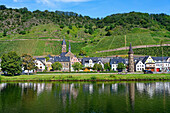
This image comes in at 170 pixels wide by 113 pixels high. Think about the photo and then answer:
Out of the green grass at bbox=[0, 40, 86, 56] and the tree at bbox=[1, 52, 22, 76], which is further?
the green grass at bbox=[0, 40, 86, 56]

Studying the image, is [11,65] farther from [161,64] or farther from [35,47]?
[35,47]

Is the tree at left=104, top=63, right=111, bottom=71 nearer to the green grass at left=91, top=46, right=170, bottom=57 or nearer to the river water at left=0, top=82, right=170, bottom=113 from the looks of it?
the green grass at left=91, top=46, right=170, bottom=57

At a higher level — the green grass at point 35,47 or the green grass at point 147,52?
the green grass at point 35,47

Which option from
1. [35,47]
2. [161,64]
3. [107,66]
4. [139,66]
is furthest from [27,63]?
[35,47]

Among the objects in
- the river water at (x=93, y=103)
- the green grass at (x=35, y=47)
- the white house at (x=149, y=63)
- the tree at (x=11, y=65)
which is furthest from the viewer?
the green grass at (x=35, y=47)

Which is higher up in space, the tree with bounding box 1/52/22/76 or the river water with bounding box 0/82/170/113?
the tree with bounding box 1/52/22/76

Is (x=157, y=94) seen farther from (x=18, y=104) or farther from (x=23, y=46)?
(x=23, y=46)

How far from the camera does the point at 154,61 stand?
113875 millimetres

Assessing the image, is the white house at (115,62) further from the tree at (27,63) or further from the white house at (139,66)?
the tree at (27,63)

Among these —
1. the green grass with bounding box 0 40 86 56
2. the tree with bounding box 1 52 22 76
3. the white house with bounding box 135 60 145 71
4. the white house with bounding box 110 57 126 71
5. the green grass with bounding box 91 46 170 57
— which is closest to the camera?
the tree with bounding box 1 52 22 76

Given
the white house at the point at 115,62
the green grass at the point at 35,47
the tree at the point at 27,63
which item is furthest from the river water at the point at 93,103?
the green grass at the point at 35,47

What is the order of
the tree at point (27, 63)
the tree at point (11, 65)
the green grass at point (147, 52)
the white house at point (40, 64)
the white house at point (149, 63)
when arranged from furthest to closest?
the green grass at point (147, 52)
the white house at point (149, 63)
the white house at point (40, 64)
the tree at point (27, 63)
the tree at point (11, 65)

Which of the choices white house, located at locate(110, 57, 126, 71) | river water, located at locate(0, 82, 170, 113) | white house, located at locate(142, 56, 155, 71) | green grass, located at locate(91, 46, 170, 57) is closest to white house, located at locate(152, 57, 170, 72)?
white house, located at locate(142, 56, 155, 71)

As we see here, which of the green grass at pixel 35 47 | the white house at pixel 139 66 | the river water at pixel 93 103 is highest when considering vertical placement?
the green grass at pixel 35 47
